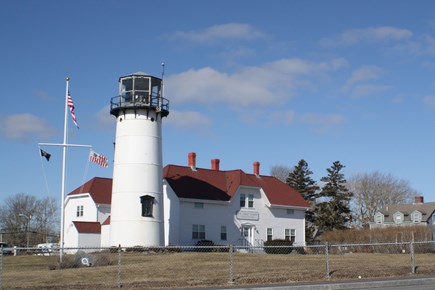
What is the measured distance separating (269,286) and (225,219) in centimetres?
3172

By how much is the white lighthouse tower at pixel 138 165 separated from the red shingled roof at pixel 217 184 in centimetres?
621

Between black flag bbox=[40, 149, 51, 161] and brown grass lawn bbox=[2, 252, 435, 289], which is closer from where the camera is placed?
brown grass lawn bbox=[2, 252, 435, 289]

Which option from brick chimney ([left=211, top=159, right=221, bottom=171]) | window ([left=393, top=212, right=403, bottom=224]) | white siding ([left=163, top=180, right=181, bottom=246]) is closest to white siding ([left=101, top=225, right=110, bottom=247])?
white siding ([left=163, top=180, right=181, bottom=246])

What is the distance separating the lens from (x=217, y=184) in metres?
51.5

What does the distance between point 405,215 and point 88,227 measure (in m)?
48.7

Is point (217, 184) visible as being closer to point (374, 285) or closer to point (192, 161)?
point (192, 161)

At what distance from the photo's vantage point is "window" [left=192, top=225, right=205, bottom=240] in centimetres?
4828

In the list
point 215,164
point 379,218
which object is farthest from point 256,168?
point 379,218

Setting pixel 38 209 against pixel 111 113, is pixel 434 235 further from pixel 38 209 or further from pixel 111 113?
pixel 38 209

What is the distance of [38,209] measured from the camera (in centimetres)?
10144

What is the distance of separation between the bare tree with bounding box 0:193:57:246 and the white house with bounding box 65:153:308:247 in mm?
38532

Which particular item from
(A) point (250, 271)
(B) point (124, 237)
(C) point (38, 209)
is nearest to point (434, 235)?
(B) point (124, 237)

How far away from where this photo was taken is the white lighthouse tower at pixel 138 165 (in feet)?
135

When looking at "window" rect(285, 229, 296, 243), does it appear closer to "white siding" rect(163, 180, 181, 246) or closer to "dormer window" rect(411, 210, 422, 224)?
"white siding" rect(163, 180, 181, 246)
